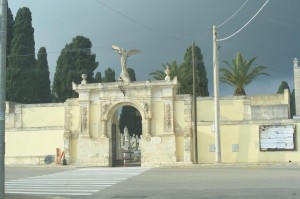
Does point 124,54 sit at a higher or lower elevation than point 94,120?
higher

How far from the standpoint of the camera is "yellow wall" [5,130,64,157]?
40500 millimetres

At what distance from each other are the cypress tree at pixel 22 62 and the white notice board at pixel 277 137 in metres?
30.0

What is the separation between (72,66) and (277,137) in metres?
35.2

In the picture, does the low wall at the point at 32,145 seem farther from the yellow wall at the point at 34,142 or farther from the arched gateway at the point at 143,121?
the arched gateway at the point at 143,121

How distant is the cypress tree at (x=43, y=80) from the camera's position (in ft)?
190

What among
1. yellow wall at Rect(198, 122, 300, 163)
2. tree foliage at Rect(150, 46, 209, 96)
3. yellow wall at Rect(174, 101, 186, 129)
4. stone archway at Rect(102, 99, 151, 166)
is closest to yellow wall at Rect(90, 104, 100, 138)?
stone archway at Rect(102, 99, 151, 166)

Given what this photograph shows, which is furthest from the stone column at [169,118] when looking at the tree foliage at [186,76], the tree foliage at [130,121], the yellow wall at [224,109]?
the tree foliage at [130,121]

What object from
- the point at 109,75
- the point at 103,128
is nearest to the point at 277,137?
the point at 103,128

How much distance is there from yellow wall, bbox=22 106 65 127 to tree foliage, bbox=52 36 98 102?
68.8ft

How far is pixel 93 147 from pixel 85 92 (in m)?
4.57

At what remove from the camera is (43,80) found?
59062 millimetres

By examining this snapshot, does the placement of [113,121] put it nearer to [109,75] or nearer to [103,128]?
[103,128]

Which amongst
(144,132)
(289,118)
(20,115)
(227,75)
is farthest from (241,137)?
(20,115)

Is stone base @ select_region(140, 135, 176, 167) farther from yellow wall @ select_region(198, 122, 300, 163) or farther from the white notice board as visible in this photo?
the white notice board
